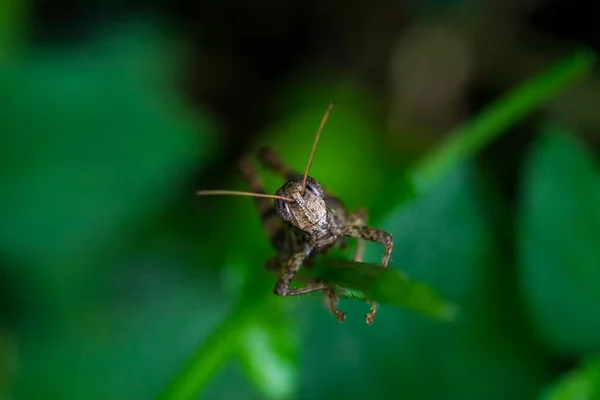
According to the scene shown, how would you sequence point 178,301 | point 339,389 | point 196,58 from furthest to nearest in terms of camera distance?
1. point 196,58
2. point 178,301
3. point 339,389

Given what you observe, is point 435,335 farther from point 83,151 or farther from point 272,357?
point 83,151

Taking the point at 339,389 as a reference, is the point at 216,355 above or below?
below

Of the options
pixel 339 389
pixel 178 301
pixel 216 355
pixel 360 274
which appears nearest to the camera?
pixel 360 274

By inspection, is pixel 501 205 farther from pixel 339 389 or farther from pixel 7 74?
pixel 7 74

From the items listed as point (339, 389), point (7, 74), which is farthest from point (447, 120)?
point (7, 74)

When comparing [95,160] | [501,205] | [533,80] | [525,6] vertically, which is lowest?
[95,160]

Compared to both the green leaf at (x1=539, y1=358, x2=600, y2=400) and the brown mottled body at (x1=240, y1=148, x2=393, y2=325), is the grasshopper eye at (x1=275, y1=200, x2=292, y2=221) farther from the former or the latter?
the green leaf at (x1=539, y1=358, x2=600, y2=400)

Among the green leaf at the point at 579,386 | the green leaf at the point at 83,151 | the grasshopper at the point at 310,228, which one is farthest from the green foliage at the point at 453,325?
the green leaf at the point at 83,151
